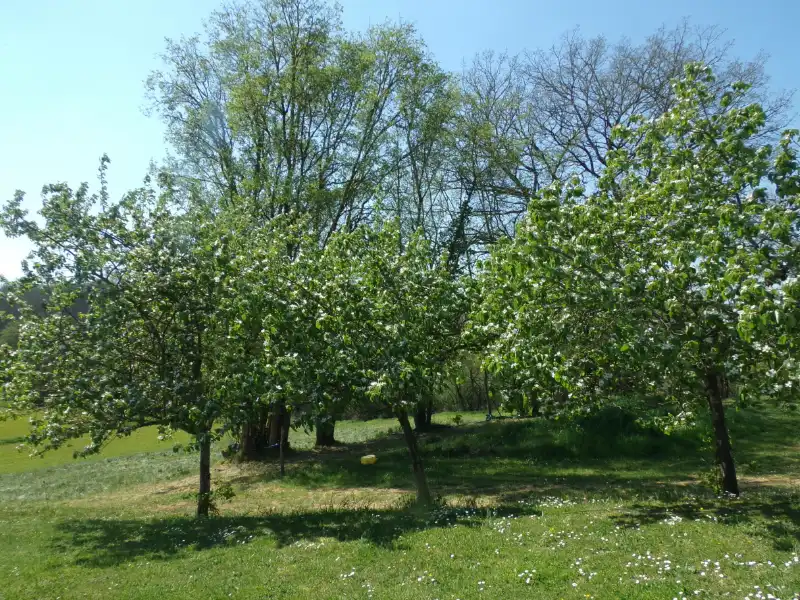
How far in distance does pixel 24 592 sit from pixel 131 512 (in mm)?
9248

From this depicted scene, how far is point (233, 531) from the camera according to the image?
13289mm

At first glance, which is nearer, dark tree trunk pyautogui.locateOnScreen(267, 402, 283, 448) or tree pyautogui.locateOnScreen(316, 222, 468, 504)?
tree pyautogui.locateOnScreen(316, 222, 468, 504)

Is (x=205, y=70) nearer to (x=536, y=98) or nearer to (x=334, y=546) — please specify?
(x=536, y=98)

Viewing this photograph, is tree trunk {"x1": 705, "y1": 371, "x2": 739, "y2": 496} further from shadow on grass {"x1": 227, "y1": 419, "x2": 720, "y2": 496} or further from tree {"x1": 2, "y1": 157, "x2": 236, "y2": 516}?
tree {"x1": 2, "y1": 157, "x2": 236, "y2": 516}

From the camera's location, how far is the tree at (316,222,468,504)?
13047 mm

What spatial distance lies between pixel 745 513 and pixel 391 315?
296 inches

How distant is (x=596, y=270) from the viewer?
9.80 m

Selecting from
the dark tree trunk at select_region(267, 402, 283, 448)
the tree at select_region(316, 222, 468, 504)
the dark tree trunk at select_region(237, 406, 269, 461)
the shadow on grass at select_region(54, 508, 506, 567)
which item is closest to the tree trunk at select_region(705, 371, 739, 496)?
the shadow on grass at select_region(54, 508, 506, 567)

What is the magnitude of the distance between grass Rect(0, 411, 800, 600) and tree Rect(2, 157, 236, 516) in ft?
8.46

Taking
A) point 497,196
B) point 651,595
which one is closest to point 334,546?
point 651,595

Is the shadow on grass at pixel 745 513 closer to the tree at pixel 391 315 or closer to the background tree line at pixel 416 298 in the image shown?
the background tree line at pixel 416 298

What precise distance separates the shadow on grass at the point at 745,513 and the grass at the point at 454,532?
1.9 inches

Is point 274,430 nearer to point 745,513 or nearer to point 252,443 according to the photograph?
point 252,443

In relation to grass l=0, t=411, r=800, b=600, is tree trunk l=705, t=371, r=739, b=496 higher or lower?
higher
